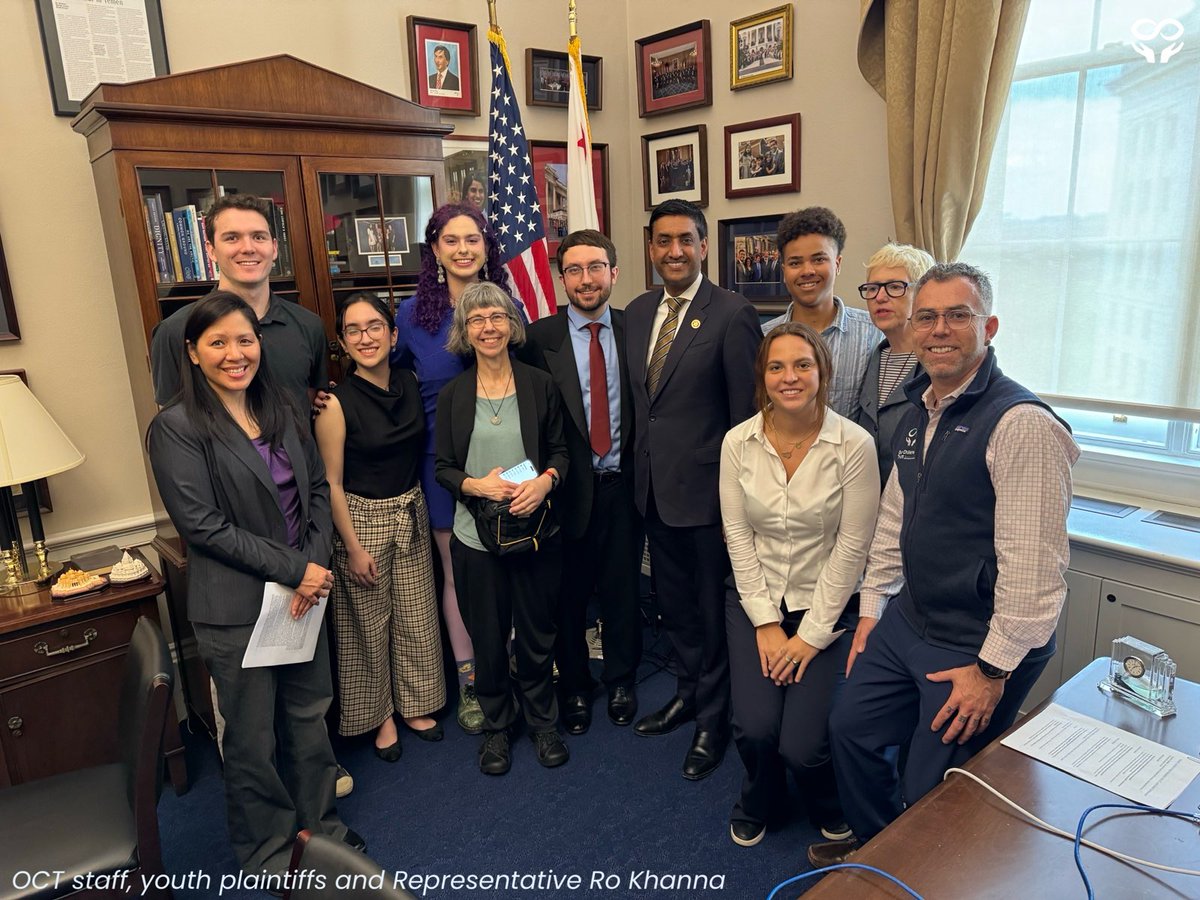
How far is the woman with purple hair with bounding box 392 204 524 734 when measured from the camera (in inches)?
101

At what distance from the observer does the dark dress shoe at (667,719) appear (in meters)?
2.71

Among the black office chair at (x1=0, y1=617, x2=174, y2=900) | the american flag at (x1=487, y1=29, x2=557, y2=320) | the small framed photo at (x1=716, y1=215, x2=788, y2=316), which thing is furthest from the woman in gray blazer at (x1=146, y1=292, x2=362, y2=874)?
the small framed photo at (x1=716, y1=215, x2=788, y2=316)

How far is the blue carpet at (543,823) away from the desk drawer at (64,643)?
21.6 inches

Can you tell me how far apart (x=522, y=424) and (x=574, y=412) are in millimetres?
197

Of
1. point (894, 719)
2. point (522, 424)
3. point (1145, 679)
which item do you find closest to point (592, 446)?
point (522, 424)

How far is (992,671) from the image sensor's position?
5.36 ft

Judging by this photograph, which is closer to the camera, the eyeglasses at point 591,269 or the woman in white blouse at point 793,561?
the woman in white blouse at point 793,561

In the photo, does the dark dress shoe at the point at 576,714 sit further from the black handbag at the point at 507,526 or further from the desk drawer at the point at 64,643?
the desk drawer at the point at 64,643

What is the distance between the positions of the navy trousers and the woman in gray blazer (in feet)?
4.47

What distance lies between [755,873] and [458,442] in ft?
4.73

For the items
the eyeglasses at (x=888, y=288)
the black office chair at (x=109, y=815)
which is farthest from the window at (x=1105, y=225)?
the black office chair at (x=109, y=815)

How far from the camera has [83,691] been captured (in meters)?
2.38

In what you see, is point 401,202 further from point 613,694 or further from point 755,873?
point 755,873

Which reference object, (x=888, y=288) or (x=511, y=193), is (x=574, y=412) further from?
(x=511, y=193)
